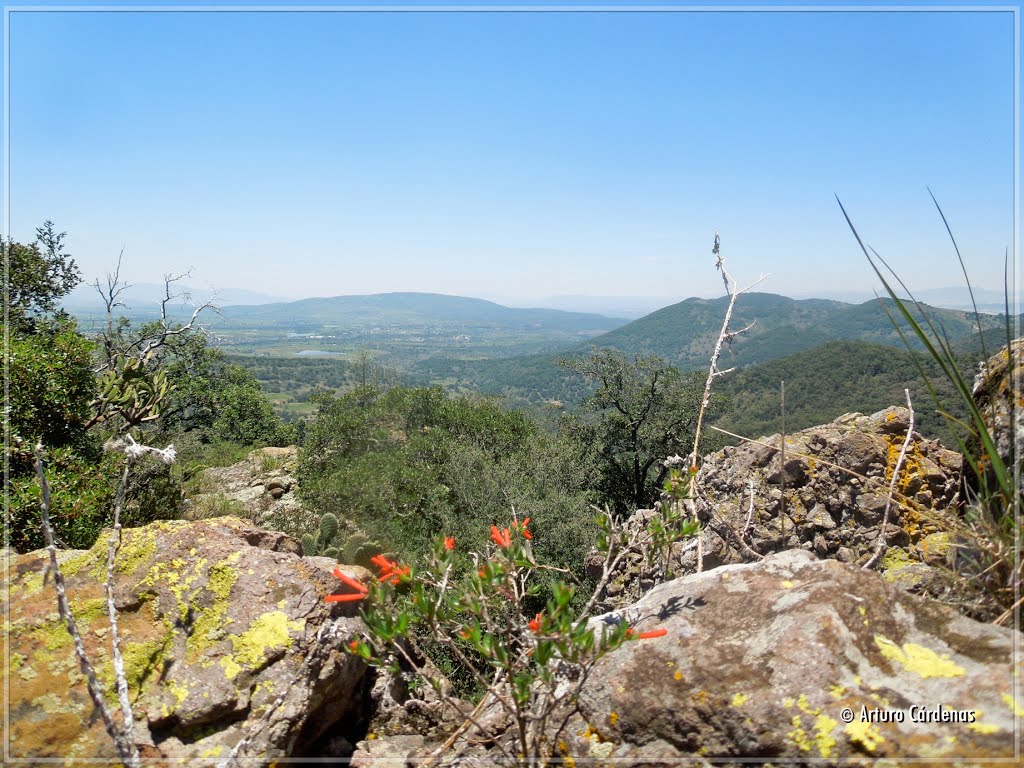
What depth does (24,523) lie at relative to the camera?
4.68 meters

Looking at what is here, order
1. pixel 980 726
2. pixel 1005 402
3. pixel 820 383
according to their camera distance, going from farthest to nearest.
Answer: pixel 820 383
pixel 1005 402
pixel 980 726

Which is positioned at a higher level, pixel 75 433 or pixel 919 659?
pixel 75 433

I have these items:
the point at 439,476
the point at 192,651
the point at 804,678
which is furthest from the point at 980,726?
the point at 439,476

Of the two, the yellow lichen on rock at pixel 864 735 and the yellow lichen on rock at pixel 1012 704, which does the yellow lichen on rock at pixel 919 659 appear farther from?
the yellow lichen on rock at pixel 864 735

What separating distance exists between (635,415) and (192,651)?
22492 millimetres

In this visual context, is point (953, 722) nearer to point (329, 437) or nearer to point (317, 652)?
point (317, 652)

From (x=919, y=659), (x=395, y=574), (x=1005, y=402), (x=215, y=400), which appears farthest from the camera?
(x=215, y=400)

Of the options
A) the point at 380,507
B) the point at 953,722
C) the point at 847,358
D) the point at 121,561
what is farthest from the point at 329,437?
the point at 847,358

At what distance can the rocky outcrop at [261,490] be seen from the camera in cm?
1348

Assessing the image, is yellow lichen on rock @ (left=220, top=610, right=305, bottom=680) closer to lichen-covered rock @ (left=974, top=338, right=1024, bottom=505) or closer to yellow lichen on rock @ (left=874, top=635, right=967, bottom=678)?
yellow lichen on rock @ (left=874, top=635, right=967, bottom=678)

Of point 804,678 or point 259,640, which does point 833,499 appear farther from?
point 259,640

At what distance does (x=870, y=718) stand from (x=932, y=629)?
62cm

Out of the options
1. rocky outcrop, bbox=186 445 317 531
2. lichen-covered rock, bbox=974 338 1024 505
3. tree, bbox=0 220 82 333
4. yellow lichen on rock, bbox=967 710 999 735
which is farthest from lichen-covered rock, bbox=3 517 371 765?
tree, bbox=0 220 82 333

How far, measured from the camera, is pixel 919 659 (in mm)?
2248
